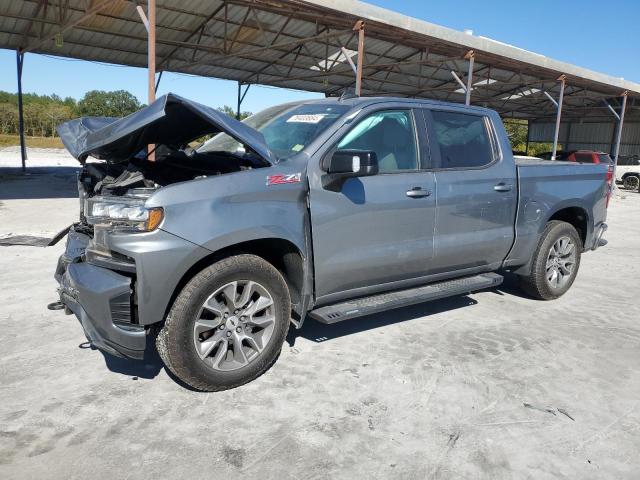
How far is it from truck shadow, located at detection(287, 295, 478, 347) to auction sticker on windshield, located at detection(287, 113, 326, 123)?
67.4 inches

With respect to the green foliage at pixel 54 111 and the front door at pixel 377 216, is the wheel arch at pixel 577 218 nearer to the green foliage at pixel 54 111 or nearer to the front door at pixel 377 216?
the front door at pixel 377 216

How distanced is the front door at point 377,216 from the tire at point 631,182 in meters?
24.0

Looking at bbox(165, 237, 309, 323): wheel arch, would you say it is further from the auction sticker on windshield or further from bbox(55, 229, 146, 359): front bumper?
the auction sticker on windshield

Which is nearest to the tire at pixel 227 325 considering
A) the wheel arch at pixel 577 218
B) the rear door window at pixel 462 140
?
the rear door window at pixel 462 140

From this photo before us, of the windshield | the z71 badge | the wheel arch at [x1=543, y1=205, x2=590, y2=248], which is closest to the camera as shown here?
the z71 badge

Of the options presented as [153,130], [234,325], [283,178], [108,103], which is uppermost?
[108,103]

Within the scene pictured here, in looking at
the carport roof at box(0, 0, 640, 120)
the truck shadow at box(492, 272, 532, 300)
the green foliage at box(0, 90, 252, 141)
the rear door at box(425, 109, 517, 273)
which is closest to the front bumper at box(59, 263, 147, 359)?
the rear door at box(425, 109, 517, 273)

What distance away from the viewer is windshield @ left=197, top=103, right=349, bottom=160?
146 inches

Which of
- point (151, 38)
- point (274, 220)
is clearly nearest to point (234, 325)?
point (274, 220)

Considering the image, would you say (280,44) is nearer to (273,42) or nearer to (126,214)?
(273,42)

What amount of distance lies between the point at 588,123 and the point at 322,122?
3638 cm

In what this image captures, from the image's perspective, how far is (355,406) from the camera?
309 centimetres

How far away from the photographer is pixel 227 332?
3182 mm

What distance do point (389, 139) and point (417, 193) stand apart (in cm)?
48
